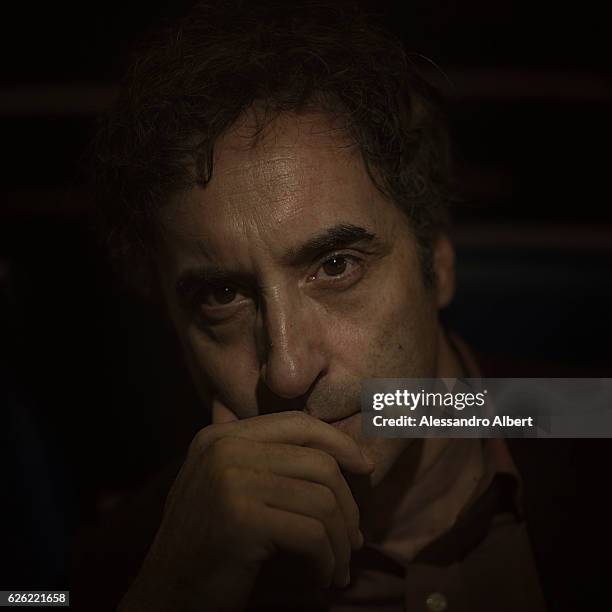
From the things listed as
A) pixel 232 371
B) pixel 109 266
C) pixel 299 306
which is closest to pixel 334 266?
pixel 299 306

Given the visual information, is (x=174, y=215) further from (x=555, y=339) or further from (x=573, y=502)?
(x=555, y=339)

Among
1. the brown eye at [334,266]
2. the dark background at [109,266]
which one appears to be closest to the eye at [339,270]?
the brown eye at [334,266]

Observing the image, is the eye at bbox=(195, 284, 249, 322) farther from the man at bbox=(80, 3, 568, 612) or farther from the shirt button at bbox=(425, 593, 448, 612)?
the shirt button at bbox=(425, 593, 448, 612)

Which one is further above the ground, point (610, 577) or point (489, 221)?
point (489, 221)

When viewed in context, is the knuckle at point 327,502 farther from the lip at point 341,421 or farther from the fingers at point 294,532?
the lip at point 341,421

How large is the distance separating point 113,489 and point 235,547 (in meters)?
0.89

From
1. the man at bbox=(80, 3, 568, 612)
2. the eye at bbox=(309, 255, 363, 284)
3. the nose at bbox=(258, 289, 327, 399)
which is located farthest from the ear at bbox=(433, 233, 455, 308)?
the nose at bbox=(258, 289, 327, 399)

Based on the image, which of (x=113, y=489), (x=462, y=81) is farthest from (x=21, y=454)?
(x=462, y=81)

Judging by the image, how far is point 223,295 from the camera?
3.65 feet

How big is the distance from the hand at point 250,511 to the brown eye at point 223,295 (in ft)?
0.72

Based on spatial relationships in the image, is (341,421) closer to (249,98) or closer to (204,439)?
(204,439)

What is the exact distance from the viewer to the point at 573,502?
1.25 m

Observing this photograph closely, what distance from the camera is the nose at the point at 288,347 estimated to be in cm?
101

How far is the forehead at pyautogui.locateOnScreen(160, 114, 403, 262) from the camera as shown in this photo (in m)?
1.02
